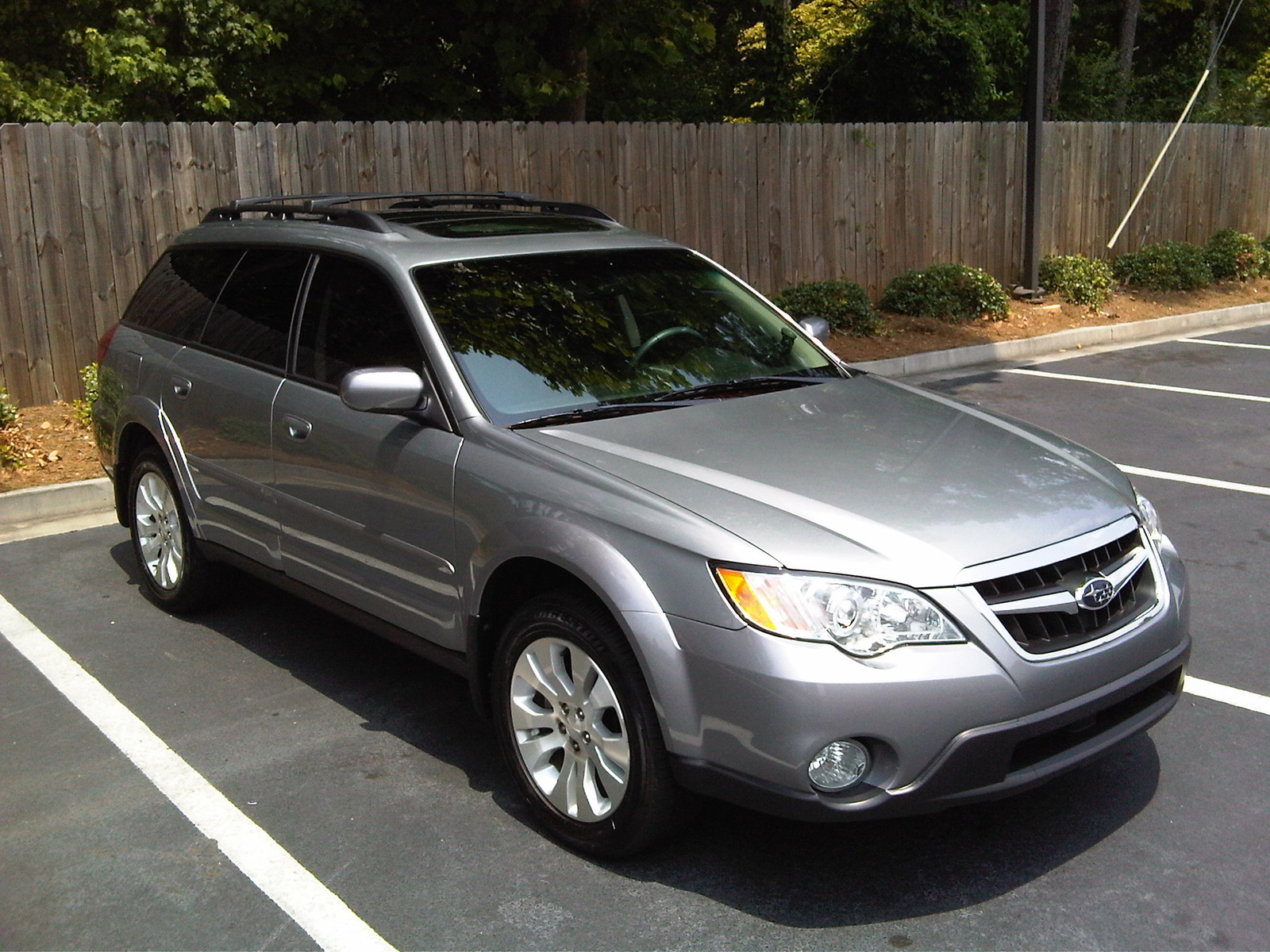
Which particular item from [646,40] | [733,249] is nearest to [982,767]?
[733,249]

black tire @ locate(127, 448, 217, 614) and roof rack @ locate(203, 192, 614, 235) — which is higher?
roof rack @ locate(203, 192, 614, 235)

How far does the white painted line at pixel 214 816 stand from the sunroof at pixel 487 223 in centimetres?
214

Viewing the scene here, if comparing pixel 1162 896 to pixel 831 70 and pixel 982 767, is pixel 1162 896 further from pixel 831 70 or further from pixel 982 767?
pixel 831 70

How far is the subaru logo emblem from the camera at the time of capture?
360 centimetres

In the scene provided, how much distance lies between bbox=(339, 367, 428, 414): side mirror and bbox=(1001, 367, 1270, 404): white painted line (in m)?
8.32

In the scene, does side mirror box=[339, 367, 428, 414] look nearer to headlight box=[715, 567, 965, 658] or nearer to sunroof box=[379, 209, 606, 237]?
sunroof box=[379, 209, 606, 237]

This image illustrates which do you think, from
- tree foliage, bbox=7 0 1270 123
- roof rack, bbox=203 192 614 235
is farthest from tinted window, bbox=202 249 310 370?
tree foliage, bbox=7 0 1270 123

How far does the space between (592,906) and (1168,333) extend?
13.1m

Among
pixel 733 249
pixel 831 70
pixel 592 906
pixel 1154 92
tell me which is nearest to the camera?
pixel 592 906

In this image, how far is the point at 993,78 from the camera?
21.3 m

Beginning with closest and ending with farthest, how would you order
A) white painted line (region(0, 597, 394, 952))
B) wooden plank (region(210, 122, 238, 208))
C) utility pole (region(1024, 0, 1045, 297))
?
white painted line (region(0, 597, 394, 952)) < wooden plank (region(210, 122, 238, 208)) < utility pole (region(1024, 0, 1045, 297))

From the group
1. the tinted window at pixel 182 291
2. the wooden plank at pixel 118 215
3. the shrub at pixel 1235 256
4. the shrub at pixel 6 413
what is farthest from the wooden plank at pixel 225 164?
the shrub at pixel 1235 256

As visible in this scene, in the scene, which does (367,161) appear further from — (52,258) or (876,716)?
(876,716)

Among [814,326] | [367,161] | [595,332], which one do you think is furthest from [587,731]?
[367,161]
